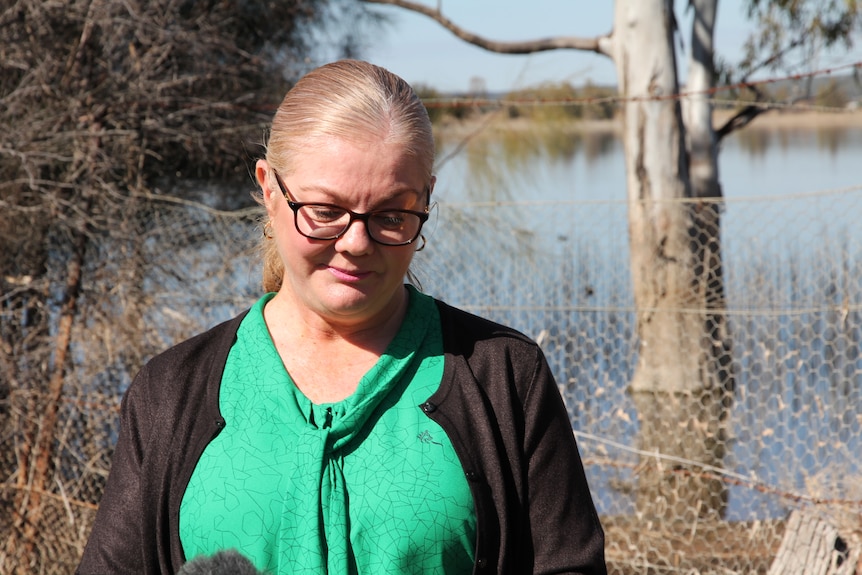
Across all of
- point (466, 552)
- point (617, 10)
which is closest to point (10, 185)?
point (466, 552)

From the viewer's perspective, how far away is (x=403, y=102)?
158 cm

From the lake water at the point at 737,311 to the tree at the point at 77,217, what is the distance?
1260 millimetres

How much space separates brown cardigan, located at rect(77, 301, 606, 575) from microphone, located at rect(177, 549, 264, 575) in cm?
23

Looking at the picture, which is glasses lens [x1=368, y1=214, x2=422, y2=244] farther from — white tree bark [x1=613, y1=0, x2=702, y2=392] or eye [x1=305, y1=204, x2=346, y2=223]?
white tree bark [x1=613, y1=0, x2=702, y2=392]

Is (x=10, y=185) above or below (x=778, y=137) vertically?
below

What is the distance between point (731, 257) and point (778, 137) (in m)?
29.9

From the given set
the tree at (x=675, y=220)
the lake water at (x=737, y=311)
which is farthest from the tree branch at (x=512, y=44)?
the lake water at (x=737, y=311)

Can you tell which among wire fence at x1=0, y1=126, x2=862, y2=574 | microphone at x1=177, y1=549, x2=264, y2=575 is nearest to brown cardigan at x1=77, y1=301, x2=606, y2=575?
microphone at x1=177, y1=549, x2=264, y2=575

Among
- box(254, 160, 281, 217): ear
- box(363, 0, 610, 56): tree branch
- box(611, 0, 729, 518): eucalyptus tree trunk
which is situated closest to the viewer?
box(254, 160, 281, 217): ear

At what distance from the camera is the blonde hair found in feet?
5.03

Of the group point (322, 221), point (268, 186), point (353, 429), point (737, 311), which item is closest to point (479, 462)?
point (353, 429)

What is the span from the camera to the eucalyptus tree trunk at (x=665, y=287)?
4.50 metres

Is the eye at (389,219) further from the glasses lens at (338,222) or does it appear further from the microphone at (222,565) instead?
the microphone at (222,565)

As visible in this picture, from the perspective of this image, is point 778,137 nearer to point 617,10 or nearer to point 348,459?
point 617,10
